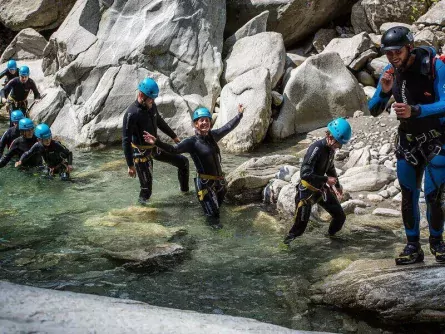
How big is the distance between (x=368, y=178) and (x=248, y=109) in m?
4.53

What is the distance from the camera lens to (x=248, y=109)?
44.2 ft

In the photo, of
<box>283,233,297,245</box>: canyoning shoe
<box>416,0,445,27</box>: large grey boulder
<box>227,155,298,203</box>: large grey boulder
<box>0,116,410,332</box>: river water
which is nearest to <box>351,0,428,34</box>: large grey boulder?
<box>416,0,445,27</box>: large grey boulder

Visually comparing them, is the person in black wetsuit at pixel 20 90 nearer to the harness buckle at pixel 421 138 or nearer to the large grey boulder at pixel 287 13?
the large grey boulder at pixel 287 13

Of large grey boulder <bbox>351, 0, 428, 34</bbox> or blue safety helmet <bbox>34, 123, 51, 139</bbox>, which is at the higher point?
large grey boulder <bbox>351, 0, 428, 34</bbox>

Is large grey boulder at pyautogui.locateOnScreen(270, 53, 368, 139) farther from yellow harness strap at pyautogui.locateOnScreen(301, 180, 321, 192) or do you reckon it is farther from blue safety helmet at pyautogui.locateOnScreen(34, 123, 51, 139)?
yellow harness strap at pyautogui.locateOnScreen(301, 180, 321, 192)

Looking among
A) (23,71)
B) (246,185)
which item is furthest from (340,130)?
(23,71)

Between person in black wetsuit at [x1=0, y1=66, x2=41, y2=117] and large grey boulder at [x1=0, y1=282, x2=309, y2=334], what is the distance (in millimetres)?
13482

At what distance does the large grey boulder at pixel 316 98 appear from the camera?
14.3 m

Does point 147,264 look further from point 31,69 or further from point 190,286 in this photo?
point 31,69

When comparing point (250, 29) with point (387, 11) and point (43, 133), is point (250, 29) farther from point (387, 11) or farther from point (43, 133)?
point (43, 133)

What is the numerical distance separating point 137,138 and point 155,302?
4.00 metres

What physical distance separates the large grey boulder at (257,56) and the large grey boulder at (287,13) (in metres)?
1.76

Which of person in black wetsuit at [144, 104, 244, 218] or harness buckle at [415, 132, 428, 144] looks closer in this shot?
harness buckle at [415, 132, 428, 144]

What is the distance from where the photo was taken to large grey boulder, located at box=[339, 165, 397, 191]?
9711 millimetres
